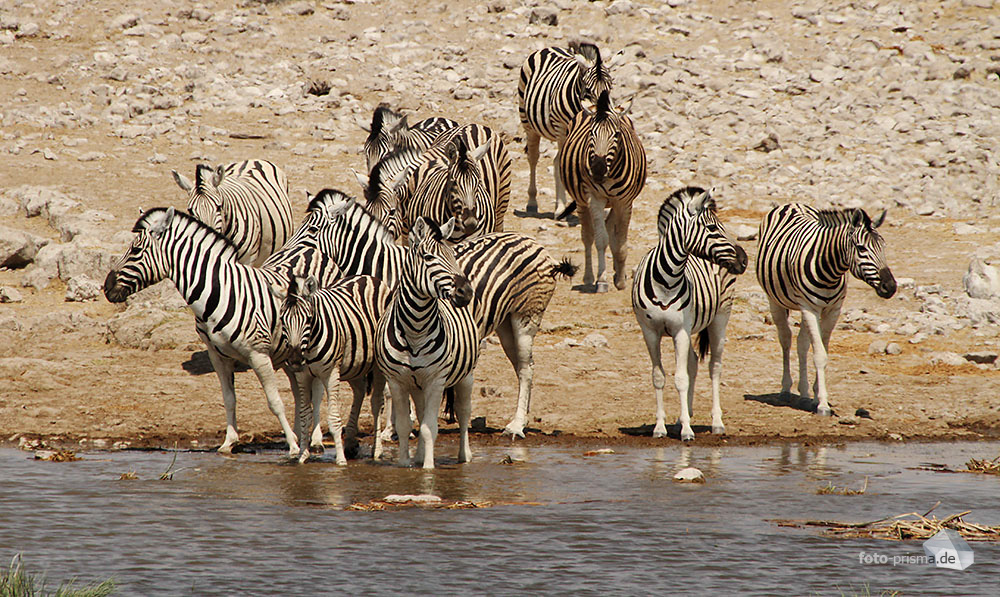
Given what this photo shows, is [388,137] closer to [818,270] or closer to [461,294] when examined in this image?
[818,270]

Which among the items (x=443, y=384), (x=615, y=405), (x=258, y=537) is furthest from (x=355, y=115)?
(x=258, y=537)

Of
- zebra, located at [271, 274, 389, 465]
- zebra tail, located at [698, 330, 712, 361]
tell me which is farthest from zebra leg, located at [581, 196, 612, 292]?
zebra, located at [271, 274, 389, 465]

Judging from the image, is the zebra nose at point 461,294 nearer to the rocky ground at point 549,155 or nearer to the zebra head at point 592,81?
the rocky ground at point 549,155

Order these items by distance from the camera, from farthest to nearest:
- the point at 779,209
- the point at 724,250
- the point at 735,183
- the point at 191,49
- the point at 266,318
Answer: the point at 191,49 < the point at 735,183 < the point at 779,209 < the point at 724,250 < the point at 266,318

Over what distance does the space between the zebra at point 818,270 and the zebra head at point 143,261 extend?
617cm

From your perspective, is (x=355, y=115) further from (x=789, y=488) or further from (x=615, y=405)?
(x=789, y=488)

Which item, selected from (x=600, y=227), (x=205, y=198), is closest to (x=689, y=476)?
(x=205, y=198)

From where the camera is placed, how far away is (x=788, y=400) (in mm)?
12977

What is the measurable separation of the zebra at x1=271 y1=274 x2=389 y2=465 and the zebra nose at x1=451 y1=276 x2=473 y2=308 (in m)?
1.31

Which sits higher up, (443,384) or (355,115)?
(355,115)

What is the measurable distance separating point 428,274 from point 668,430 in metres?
3.71

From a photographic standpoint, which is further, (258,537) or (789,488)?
(789,488)

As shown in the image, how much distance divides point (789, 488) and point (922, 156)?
12.5 metres

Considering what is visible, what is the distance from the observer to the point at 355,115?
73.5 ft
